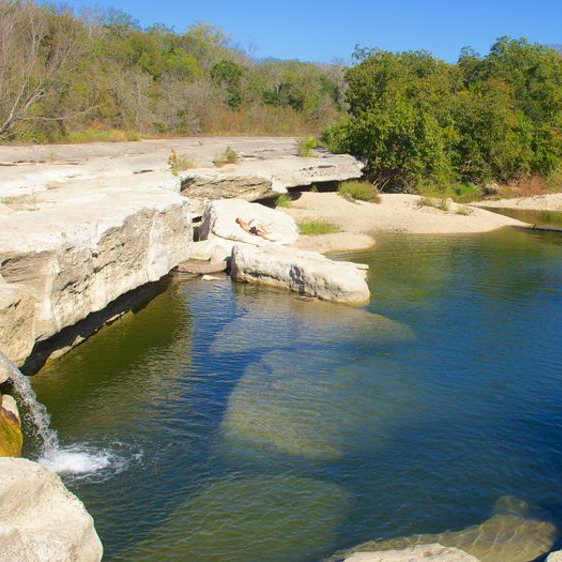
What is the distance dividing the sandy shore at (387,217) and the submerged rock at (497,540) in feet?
48.5

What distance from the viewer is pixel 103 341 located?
11.3 m

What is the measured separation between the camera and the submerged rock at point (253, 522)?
20.0 feet

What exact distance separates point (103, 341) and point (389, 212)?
1626 centimetres

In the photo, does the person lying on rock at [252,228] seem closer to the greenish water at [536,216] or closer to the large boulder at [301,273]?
the large boulder at [301,273]

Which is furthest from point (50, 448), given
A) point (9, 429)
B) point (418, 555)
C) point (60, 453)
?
point (418, 555)

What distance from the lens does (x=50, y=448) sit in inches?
302

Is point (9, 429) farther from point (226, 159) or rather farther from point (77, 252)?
point (226, 159)

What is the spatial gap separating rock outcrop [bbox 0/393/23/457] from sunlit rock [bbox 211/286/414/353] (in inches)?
159

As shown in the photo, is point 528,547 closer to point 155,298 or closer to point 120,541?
point 120,541

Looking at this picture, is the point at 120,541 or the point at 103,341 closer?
the point at 120,541

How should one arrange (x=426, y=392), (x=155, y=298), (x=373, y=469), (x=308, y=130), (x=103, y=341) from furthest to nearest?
(x=308, y=130)
(x=155, y=298)
(x=103, y=341)
(x=426, y=392)
(x=373, y=469)

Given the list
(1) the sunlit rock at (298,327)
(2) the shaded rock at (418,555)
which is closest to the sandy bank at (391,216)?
(1) the sunlit rock at (298,327)

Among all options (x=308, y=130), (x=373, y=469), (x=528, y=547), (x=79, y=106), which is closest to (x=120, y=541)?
(x=373, y=469)

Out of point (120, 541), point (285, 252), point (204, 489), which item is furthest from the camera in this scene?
point (285, 252)
